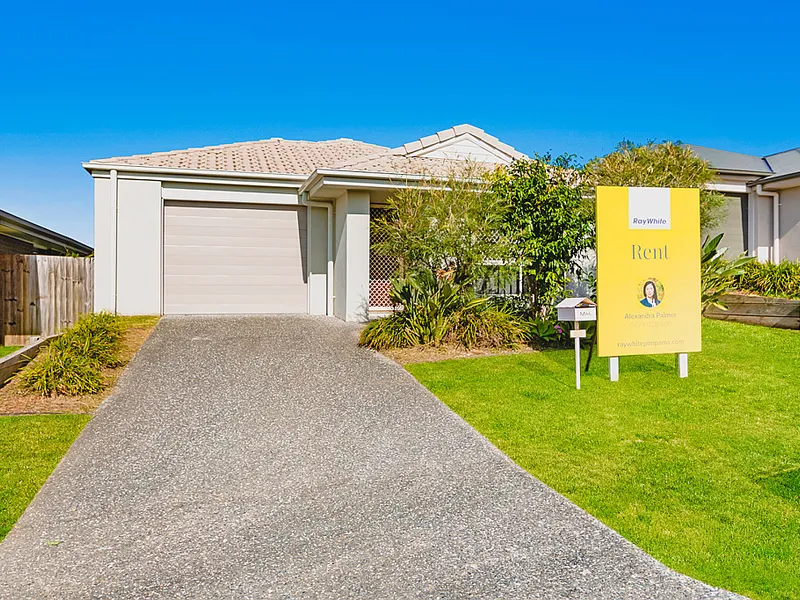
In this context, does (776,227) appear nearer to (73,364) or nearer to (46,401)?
(73,364)

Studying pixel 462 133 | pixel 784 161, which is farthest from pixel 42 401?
pixel 784 161

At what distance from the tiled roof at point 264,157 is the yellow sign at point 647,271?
8070 mm

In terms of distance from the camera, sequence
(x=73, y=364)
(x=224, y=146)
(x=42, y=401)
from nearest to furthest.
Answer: (x=42, y=401), (x=73, y=364), (x=224, y=146)

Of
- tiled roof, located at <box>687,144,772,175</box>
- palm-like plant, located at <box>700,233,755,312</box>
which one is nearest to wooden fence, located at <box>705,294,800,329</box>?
palm-like plant, located at <box>700,233,755,312</box>

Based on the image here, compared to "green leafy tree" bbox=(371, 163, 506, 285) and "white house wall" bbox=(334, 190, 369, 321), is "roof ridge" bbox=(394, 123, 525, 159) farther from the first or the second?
"green leafy tree" bbox=(371, 163, 506, 285)

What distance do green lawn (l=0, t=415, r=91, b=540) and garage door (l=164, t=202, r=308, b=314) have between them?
758 centimetres

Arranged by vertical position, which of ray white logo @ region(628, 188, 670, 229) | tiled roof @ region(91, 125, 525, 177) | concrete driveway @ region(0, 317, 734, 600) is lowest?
concrete driveway @ region(0, 317, 734, 600)

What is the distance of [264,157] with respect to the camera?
1630cm

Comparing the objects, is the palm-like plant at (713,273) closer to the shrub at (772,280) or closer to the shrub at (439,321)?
the shrub at (772,280)

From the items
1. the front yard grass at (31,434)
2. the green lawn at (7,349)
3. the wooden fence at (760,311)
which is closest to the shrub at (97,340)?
the front yard grass at (31,434)

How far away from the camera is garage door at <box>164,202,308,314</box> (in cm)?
1424

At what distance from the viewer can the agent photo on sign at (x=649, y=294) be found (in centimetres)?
822

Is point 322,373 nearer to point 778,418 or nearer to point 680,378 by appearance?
point 680,378

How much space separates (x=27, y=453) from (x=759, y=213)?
57.5ft
